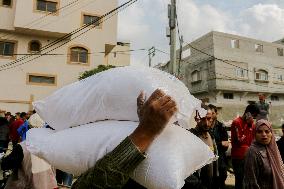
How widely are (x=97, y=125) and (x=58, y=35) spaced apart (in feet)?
70.6

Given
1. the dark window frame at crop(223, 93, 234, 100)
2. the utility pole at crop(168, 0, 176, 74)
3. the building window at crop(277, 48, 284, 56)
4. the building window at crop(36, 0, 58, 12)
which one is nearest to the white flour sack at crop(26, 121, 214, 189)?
the utility pole at crop(168, 0, 176, 74)

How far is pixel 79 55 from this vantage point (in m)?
22.2

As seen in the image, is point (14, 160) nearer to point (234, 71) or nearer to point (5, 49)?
point (5, 49)

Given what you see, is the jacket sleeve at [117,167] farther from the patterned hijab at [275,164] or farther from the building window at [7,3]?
the building window at [7,3]

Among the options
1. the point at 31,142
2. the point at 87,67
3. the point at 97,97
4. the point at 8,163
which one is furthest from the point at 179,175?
the point at 87,67

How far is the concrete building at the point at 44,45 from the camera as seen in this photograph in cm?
2075

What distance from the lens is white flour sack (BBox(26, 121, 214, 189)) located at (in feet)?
3.90

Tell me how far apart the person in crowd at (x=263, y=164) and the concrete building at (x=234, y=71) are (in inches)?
1086

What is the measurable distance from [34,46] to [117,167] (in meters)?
22.0

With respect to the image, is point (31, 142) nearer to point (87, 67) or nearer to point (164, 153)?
point (164, 153)

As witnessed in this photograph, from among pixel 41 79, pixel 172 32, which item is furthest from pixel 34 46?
pixel 172 32

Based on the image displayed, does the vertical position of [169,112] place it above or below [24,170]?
above

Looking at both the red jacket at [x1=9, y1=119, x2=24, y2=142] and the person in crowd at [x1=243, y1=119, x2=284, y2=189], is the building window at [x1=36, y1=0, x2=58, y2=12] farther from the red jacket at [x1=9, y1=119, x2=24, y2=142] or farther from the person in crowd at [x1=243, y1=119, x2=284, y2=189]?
the person in crowd at [x1=243, y1=119, x2=284, y2=189]

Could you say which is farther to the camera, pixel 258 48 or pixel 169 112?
pixel 258 48
